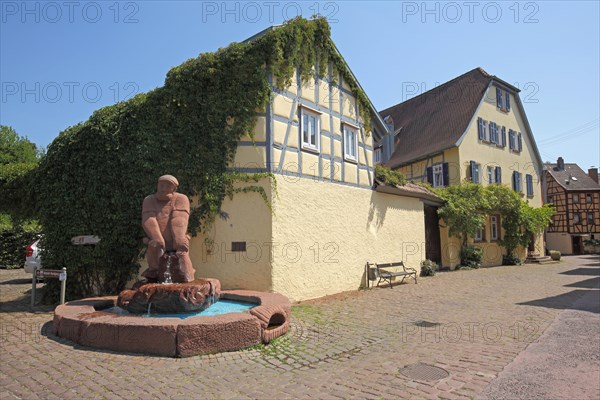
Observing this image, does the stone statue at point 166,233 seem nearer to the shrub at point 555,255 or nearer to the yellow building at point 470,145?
the yellow building at point 470,145

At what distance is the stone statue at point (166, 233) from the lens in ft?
23.0

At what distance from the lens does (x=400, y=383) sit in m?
4.38

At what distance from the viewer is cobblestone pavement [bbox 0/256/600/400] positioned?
414 cm

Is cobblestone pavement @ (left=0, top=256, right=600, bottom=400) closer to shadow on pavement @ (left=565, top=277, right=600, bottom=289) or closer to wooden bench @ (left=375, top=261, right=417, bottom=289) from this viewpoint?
wooden bench @ (left=375, top=261, right=417, bottom=289)

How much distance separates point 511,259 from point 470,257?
4.14 meters

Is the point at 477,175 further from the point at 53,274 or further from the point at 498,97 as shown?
the point at 53,274

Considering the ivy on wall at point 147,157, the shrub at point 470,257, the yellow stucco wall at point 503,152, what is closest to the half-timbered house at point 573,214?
the yellow stucco wall at point 503,152

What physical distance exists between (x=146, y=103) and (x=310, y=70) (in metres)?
4.34

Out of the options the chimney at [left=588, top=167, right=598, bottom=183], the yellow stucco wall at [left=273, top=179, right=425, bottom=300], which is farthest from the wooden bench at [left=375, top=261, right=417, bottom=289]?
the chimney at [left=588, top=167, right=598, bottom=183]

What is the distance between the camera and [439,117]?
23.5 meters

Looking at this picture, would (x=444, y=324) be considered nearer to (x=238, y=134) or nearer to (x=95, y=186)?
(x=238, y=134)

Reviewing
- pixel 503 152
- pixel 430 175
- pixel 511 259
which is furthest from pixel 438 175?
pixel 511 259

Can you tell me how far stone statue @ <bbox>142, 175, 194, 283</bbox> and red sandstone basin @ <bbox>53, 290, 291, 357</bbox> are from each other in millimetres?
1297

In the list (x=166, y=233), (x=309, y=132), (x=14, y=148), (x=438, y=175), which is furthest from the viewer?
(x=14, y=148)
